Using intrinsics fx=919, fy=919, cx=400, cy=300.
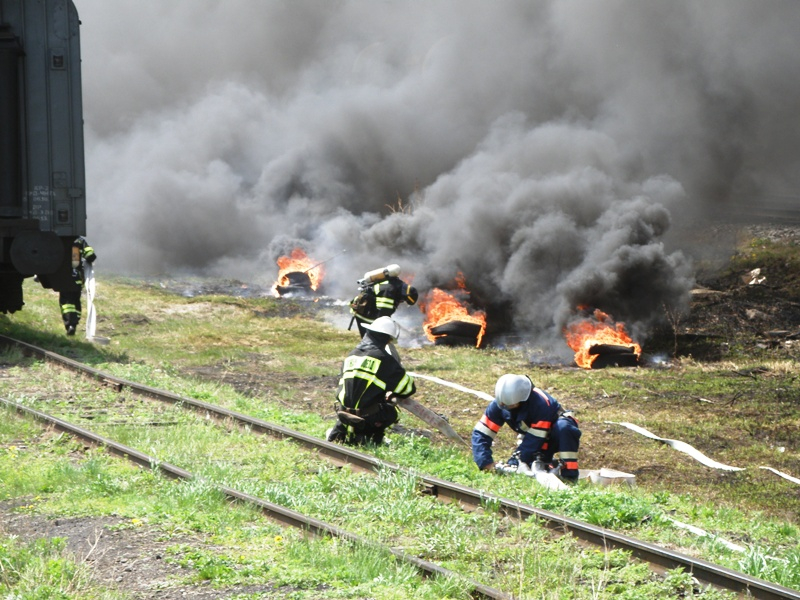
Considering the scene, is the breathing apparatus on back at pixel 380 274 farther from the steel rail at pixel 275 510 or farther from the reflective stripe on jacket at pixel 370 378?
the steel rail at pixel 275 510

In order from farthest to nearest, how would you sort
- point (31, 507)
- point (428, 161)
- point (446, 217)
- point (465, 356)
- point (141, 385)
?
point (428, 161) → point (446, 217) → point (465, 356) → point (141, 385) → point (31, 507)

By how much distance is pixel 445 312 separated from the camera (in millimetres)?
18297

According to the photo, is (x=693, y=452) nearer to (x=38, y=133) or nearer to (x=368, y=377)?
(x=368, y=377)

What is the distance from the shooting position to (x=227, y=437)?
8555mm

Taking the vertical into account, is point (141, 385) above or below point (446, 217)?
below

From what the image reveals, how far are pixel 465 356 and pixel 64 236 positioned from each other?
6.81m

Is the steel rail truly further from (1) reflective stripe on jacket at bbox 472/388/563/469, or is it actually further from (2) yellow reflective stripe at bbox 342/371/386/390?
(1) reflective stripe on jacket at bbox 472/388/563/469

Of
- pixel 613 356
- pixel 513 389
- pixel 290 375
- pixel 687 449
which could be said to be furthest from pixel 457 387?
pixel 513 389

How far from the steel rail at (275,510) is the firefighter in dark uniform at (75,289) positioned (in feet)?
16.2

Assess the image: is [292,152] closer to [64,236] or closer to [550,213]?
[550,213]

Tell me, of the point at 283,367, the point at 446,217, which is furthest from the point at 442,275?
the point at 283,367

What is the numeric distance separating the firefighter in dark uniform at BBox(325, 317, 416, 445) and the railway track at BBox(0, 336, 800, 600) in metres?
0.36

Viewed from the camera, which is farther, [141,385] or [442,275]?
[442,275]

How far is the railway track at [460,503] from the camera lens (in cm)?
468
